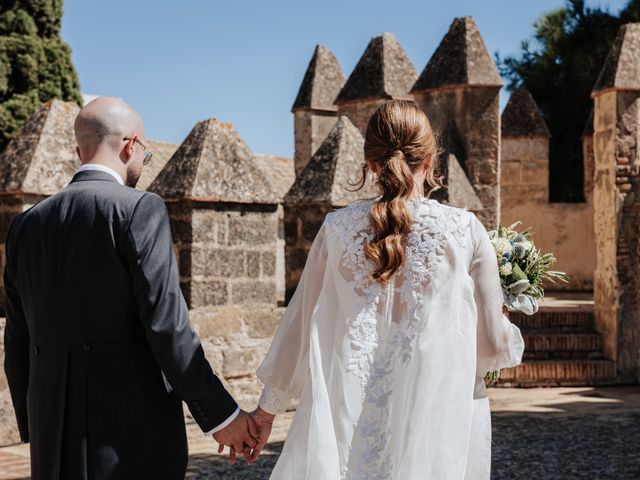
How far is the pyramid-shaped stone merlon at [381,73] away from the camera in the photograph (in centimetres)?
1298

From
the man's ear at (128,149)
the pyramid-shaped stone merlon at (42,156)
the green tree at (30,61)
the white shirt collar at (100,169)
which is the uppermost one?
the green tree at (30,61)

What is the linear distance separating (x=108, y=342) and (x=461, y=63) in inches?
364

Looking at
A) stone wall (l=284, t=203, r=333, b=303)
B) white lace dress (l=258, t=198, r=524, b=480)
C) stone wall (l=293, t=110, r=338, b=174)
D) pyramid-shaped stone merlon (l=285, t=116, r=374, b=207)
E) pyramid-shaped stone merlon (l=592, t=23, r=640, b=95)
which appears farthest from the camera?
stone wall (l=293, t=110, r=338, b=174)

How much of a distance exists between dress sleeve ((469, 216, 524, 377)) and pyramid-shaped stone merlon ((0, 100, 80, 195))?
466cm

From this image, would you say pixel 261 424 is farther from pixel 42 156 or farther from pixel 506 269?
pixel 42 156

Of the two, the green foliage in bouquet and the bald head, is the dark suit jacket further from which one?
the green foliage in bouquet

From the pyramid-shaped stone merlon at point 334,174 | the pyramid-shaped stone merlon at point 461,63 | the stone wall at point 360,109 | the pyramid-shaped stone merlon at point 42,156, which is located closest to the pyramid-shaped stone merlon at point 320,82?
the stone wall at point 360,109

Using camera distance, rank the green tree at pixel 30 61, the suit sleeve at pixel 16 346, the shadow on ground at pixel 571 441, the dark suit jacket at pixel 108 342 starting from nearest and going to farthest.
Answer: the dark suit jacket at pixel 108 342 < the suit sleeve at pixel 16 346 < the shadow on ground at pixel 571 441 < the green tree at pixel 30 61

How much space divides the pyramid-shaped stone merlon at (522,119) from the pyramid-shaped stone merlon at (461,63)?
4.78 metres

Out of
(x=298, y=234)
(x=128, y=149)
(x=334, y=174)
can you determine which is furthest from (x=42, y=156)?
(x=128, y=149)

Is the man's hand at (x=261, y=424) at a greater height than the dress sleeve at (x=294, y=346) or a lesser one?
lesser

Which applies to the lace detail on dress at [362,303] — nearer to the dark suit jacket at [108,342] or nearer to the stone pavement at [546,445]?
the dark suit jacket at [108,342]

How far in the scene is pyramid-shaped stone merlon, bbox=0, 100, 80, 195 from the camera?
717 centimetres

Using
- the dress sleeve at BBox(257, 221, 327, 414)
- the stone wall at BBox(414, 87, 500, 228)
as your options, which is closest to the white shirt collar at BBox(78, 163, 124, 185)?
the dress sleeve at BBox(257, 221, 327, 414)
